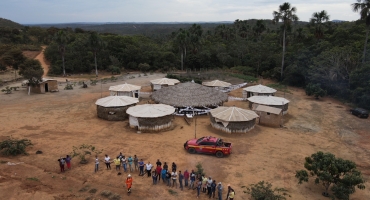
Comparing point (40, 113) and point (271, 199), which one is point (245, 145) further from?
point (40, 113)

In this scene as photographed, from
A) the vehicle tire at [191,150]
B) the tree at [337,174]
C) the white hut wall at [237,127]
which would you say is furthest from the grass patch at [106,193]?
the white hut wall at [237,127]

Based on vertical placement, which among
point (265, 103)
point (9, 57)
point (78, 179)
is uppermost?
point (9, 57)

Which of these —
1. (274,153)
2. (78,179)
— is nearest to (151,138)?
(78,179)

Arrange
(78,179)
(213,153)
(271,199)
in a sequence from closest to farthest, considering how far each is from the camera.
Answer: (271,199) → (78,179) → (213,153)

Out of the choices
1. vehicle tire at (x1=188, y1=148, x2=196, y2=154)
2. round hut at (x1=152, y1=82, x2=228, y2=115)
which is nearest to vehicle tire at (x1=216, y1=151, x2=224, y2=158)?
vehicle tire at (x1=188, y1=148, x2=196, y2=154)

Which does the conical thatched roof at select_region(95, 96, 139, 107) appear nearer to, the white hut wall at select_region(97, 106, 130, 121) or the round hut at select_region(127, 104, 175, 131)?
the white hut wall at select_region(97, 106, 130, 121)

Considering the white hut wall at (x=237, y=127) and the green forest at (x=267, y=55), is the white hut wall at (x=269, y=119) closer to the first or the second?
the white hut wall at (x=237, y=127)

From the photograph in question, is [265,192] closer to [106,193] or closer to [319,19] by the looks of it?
[106,193]
